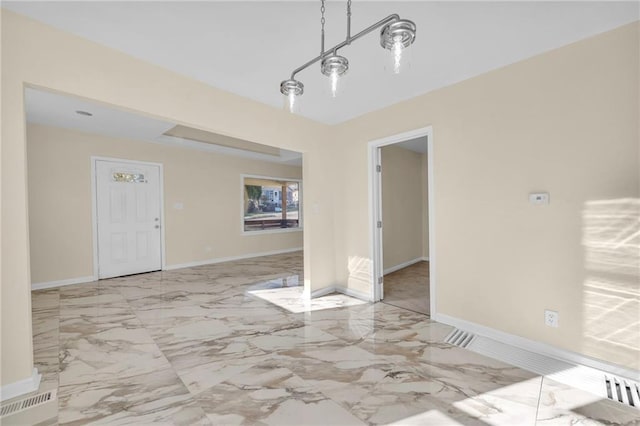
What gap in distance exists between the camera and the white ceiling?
6.01 feet

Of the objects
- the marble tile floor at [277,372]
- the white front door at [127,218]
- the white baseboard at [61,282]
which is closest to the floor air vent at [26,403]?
the marble tile floor at [277,372]

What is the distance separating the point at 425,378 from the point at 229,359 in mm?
1525

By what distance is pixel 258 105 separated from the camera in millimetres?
3258

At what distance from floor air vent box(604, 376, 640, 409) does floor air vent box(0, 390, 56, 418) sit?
12.0ft

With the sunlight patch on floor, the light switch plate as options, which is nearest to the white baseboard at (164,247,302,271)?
the sunlight patch on floor

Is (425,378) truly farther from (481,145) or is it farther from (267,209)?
(267,209)

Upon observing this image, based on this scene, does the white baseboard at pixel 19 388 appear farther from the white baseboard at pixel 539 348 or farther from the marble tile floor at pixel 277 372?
the white baseboard at pixel 539 348

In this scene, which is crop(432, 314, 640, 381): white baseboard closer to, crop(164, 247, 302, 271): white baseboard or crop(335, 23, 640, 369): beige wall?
crop(335, 23, 640, 369): beige wall

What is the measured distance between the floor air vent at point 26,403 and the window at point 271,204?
508 centimetres

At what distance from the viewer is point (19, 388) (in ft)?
6.15

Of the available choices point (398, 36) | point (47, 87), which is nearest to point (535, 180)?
point (398, 36)

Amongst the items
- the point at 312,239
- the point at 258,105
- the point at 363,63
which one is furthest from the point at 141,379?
the point at 363,63

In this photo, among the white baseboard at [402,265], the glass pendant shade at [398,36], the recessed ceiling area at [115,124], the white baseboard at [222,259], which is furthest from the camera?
Result: the white baseboard at [222,259]

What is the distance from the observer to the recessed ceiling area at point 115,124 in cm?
346
